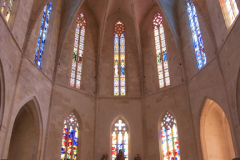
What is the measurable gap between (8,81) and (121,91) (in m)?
7.15

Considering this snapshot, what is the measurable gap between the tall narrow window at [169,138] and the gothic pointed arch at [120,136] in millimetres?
1907

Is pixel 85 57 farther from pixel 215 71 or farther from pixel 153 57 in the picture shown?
pixel 215 71

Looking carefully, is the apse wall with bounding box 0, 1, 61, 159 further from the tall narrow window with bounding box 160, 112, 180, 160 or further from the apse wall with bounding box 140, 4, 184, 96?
the tall narrow window with bounding box 160, 112, 180, 160

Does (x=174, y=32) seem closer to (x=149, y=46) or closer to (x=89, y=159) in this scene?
(x=149, y=46)

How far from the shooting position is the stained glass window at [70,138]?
44.3 feet

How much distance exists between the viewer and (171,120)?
14172 millimetres

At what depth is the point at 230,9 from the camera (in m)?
11.1

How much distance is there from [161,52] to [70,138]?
7.14 meters

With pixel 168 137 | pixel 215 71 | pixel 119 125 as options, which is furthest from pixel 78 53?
pixel 215 71

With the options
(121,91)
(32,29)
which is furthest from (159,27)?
(32,29)

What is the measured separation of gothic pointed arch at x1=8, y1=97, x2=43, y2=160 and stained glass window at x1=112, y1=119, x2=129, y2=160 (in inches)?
159

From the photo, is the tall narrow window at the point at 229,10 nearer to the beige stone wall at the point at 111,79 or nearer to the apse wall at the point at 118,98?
the beige stone wall at the point at 111,79

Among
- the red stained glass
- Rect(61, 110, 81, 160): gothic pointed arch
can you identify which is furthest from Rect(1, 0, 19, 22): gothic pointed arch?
the red stained glass

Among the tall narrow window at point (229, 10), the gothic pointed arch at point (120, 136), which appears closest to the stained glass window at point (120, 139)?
the gothic pointed arch at point (120, 136)
